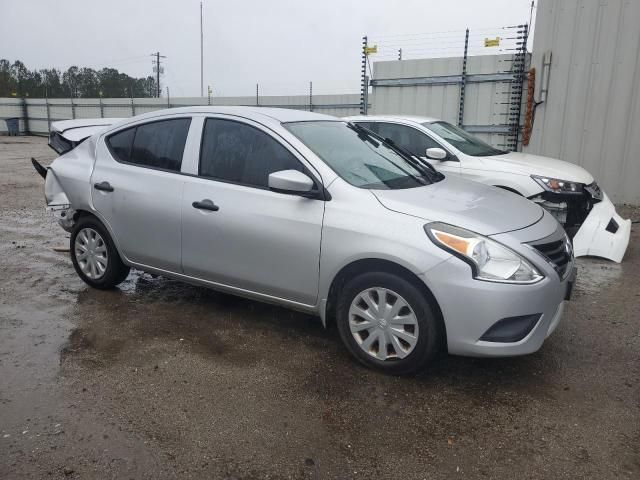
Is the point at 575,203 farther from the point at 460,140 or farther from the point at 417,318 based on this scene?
the point at 417,318

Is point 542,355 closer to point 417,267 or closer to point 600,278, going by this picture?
point 417,267

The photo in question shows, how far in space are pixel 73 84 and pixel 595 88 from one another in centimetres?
4328

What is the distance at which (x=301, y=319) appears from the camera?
4.54 meters

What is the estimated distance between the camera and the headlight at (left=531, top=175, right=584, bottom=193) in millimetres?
6457

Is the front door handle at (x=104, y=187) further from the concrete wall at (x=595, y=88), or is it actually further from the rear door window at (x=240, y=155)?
the concrete wall at (x=595, y=88)

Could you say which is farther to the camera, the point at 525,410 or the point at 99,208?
the point at 99,208

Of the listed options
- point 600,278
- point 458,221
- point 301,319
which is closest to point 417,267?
point 458,221

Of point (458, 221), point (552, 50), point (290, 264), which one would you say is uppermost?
point (552, 50)

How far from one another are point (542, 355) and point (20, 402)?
336 centimetres

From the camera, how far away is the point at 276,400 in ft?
10.6

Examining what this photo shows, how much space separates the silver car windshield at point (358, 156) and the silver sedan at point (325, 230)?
2cm

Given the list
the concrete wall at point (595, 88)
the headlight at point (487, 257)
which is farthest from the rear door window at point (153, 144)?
the concrete wall at point (595, 88)

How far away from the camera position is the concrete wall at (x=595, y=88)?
929cm

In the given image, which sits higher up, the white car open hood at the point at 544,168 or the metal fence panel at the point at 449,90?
the metal fence panel at the point at 449,90
